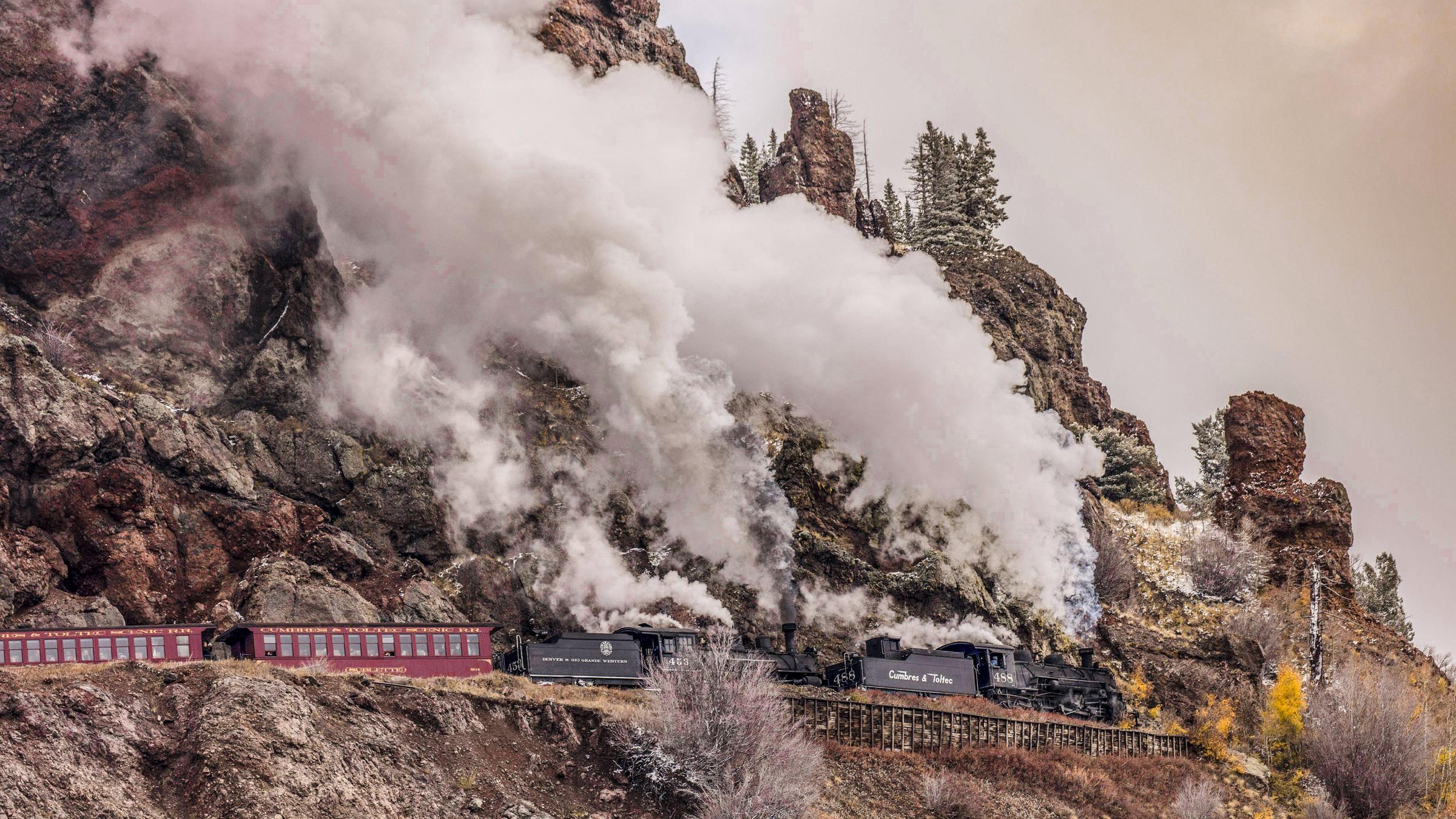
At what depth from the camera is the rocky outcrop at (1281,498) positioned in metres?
74.8

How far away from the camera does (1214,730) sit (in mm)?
58406

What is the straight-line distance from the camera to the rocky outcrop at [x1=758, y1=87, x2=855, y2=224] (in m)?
88.8

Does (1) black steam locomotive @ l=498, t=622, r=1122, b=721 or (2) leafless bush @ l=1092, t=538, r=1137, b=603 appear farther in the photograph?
(2) leafless bush @ l=1092, t=538, r=1137, b=603

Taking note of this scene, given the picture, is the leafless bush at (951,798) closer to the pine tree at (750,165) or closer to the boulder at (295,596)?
the boulder at (295,596)

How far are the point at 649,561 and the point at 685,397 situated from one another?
754 cm

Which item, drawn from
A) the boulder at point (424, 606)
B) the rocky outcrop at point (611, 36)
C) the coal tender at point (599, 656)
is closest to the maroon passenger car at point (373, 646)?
the coal tender at point (599, 656)

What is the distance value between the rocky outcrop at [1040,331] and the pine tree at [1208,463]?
6214mm

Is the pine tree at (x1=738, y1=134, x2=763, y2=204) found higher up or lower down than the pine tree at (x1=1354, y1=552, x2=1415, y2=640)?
higher up

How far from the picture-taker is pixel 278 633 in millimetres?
38781

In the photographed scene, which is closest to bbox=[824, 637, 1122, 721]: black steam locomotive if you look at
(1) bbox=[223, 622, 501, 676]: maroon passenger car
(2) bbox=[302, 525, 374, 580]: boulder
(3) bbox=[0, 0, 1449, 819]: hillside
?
(3) bbox=[0, 0, 1449, 819]: hillside

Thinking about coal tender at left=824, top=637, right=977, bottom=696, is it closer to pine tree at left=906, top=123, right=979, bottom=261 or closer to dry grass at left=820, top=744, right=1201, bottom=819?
dry grass at left=820, top=744, right=1201, bottom=819

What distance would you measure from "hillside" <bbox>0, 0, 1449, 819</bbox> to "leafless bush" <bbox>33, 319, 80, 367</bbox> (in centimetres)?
14

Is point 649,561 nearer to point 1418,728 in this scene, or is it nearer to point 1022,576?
point 1022,576

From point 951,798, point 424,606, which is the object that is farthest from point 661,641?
point 424,606
